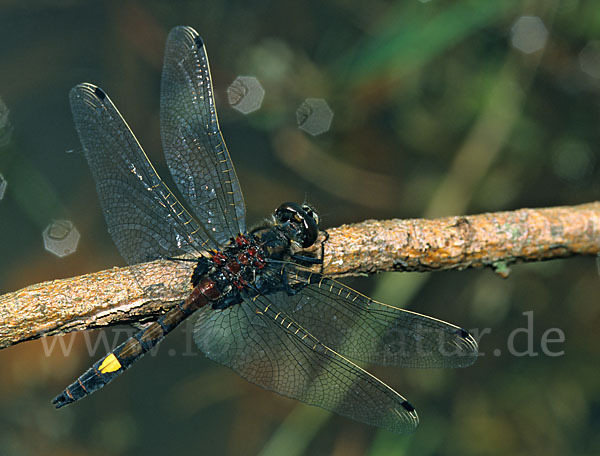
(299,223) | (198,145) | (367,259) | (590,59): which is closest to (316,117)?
(198,145)

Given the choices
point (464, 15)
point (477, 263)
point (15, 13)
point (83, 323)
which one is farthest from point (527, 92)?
point (15, 13)

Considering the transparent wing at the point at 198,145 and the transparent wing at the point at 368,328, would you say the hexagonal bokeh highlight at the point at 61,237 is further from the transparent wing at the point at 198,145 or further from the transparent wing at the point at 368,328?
the transparent wing at the point at 368,328

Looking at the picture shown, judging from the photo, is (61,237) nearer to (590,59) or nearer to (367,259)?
(367,259)

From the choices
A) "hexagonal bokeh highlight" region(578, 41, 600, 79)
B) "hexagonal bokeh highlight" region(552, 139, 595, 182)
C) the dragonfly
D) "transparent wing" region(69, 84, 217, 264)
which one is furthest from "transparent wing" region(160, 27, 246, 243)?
"hexagonal bokeh highlight" region(578, 41, 600, 79)

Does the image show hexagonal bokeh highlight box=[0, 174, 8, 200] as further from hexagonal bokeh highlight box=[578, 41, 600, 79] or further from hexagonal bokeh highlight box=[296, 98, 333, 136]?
hexagonal bokeh highlight box=[578, 41, 600, 79]

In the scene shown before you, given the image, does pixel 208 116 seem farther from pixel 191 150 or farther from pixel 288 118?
pixel 288 118

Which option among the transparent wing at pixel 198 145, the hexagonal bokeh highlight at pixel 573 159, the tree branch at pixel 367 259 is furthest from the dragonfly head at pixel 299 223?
the hexagonal bokeh highlight at pixel 573 159
